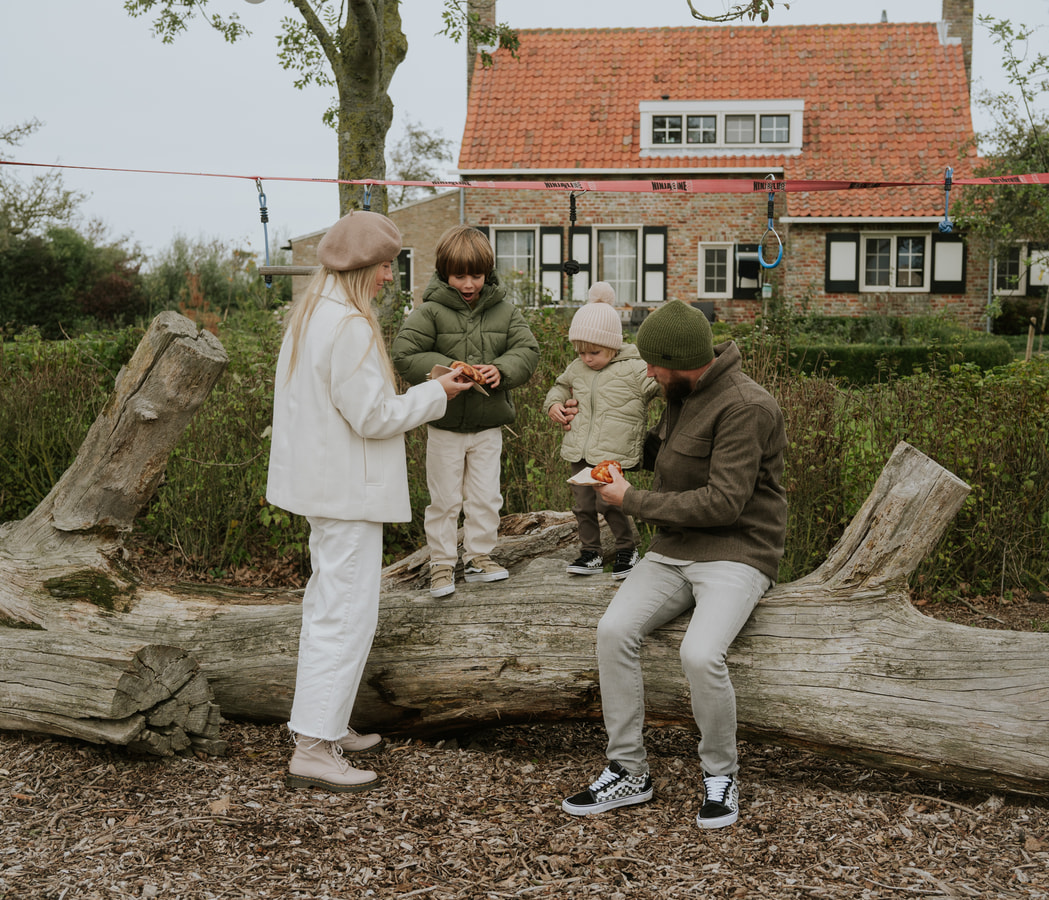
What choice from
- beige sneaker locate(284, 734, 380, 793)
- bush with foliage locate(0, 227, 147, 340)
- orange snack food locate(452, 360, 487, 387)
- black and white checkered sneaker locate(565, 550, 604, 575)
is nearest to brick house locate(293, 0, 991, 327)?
bush with foliage locate(0, 227, 147, 340)

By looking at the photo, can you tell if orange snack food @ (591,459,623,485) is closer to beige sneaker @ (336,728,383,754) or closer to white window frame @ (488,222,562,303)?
beige sneaker @ (336,728,383,754)

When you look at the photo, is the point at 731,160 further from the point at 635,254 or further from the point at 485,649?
the point at 485,649

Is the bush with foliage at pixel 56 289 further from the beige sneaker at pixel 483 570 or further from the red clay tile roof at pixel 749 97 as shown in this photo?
the beige sneaker at pixel 483 570

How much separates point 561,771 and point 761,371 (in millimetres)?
3741

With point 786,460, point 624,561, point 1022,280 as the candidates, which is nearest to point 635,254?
point 1022,280

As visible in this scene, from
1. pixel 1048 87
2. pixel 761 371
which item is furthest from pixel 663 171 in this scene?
pixel 761 371

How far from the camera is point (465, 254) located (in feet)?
13.3

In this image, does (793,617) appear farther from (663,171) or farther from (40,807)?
(663,171)

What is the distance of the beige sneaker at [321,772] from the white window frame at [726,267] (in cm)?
2121

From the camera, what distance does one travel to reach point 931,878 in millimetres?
3141

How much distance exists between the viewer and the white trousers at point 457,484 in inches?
166

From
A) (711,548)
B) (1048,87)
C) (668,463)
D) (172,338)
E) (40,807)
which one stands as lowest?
(40,807)

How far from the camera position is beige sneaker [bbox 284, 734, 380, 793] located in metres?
3.74

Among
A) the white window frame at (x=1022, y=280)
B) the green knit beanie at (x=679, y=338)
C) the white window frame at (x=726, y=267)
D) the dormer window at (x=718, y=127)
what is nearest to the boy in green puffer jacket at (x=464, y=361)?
the green knit beanie at (x=679, y=338)
